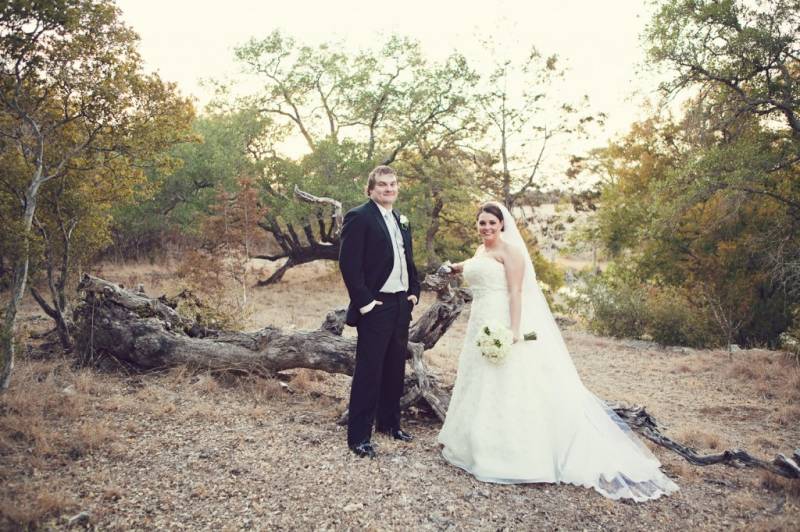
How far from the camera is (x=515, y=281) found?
469 centimetres

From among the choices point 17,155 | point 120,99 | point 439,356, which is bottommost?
point 439,356

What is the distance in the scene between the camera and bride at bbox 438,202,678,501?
4289mm

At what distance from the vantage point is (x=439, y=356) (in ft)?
33.3

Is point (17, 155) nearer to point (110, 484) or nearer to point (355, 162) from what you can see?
point (110, 484)

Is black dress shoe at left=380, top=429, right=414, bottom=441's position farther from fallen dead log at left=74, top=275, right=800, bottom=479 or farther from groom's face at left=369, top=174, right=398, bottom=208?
groom's face at left=369, top=174, right=398, bottom=208

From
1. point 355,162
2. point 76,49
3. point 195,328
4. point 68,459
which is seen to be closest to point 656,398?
point 195,328

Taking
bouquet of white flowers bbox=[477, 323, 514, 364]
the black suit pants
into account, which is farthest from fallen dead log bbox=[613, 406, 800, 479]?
the black suit pants

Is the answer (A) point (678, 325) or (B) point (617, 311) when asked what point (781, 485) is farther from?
(B) point (617, 311)

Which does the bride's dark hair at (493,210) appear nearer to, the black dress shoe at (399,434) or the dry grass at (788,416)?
the black dress shoe at (399,434)

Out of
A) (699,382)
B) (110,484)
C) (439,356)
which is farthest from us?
(439,356)

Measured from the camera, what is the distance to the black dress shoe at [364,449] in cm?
465

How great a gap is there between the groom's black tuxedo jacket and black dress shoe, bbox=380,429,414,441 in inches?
49.3

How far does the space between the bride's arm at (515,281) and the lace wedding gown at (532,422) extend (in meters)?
0.08

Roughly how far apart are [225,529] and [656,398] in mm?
6795
